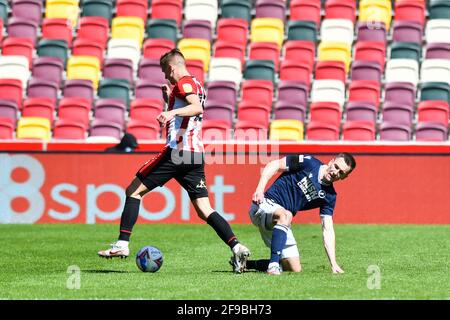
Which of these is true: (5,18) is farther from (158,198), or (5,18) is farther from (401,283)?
(401,283)

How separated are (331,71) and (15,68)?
619 centimetres

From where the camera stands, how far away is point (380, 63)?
2269 cm

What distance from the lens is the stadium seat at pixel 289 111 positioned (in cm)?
2125

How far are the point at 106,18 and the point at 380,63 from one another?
19.1ft

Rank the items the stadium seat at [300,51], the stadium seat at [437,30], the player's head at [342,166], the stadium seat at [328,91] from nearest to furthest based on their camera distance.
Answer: the player's head at [342,166]
the stadium seat at [328,91]
the stadium seat at [300,51]
the stadium seat at [437,30]

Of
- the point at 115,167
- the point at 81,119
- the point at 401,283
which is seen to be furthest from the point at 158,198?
the point at 401,283

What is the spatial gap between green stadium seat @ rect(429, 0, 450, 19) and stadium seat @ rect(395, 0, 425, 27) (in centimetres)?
18

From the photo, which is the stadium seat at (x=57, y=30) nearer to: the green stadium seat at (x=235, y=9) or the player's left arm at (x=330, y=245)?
the green stadium seat at (x=235, y=9)

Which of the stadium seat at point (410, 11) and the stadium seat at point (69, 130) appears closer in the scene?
the stadium seat at point (69, 130)

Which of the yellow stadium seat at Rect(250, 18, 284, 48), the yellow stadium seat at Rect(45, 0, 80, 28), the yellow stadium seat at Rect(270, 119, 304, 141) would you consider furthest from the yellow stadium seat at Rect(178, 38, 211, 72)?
the yellow stadium seat at Rect(270, 119, 304, 141)

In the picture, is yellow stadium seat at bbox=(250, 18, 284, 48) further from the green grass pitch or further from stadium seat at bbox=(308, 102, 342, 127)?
the green grass pitch

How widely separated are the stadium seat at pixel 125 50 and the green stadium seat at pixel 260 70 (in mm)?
2290

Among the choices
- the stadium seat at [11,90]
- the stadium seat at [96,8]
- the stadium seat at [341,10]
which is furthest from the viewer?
the stadium seat at [96,8]

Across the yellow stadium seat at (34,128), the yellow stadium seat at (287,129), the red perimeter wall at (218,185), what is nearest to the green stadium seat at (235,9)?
the yellow stadium seat at (287,129)
